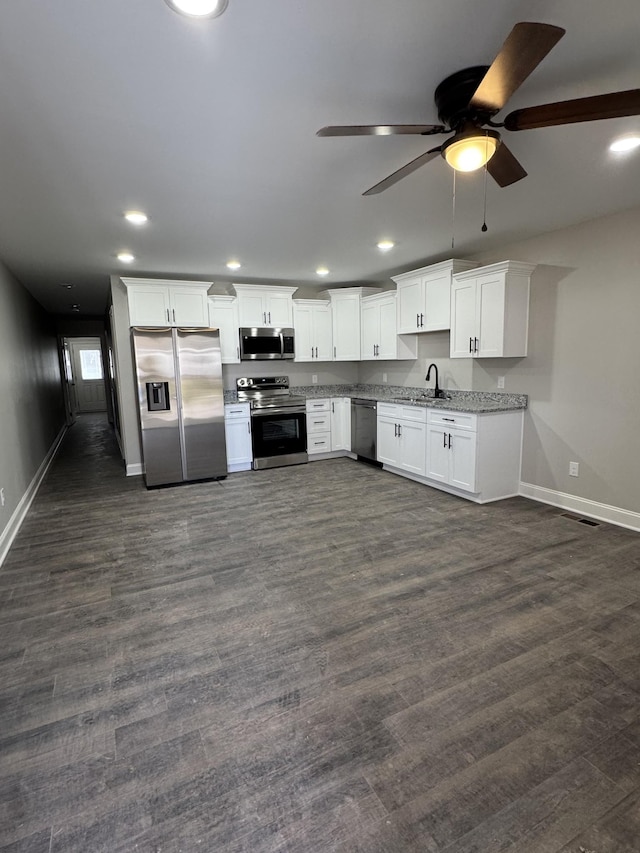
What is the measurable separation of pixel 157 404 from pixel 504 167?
162 inches

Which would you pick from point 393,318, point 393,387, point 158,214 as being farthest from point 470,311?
point 158,214

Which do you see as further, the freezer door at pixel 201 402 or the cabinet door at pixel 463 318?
the freezer door at pixel 201 402

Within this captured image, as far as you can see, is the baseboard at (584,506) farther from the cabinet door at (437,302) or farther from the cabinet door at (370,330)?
the cabinet door at (370,330)

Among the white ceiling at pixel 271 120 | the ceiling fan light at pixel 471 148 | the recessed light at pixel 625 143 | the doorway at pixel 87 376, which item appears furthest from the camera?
the doorway at pixel 87 376

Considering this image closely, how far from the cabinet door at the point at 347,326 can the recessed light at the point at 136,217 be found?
3.32 meters

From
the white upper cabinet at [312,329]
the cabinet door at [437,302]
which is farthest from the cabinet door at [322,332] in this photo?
the cabinet door at [437,302]

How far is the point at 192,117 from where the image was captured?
1957mm

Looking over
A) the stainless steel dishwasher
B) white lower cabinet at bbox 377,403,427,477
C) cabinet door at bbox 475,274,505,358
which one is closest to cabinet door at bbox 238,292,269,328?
the stainless steel dishwasher

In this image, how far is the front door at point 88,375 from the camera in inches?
466

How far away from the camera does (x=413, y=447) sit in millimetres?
4949

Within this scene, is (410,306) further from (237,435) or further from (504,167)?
(504,167)

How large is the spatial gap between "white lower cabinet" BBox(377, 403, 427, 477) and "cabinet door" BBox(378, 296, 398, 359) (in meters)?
0.81

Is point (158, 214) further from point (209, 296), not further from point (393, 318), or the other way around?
point (393, 318)

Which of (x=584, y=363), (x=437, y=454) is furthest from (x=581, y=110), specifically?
(x=437, y=454)
